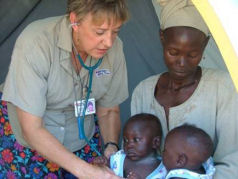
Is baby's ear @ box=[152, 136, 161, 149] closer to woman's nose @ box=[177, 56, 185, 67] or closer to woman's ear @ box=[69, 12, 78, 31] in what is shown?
woman's nose @ box=[177, 56, 185, 67]

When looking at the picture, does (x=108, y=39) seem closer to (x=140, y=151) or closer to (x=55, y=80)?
(x=55, y=80)

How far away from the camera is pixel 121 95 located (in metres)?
2.54

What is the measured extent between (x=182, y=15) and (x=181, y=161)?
24.7 inches

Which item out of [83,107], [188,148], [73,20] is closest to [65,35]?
[73,20]

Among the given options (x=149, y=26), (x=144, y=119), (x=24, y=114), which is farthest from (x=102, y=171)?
(x=149, y=26)

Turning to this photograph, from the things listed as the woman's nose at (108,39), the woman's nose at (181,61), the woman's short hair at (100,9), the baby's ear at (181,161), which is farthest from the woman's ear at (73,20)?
the baby's ear at (181,161)

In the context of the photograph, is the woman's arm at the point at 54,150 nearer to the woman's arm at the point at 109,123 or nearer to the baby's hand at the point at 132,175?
the baby's hand at the point at 132,175

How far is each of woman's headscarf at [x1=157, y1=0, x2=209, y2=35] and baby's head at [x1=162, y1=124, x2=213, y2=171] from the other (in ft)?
1.47

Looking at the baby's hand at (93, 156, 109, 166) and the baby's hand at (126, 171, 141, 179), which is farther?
the baby's hand at (93, 156, 109, 166)

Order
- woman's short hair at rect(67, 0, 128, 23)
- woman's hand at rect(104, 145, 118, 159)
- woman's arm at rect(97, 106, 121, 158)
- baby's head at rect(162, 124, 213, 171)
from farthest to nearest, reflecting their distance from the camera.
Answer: woman's arm at rect(97, 106, 121, 158)
woman's hand at rect(104, 145, 118, 159)
woman's short hair at rect(67, 0, 128, 23)
baby's head at rect(162, 124, 213, 171)

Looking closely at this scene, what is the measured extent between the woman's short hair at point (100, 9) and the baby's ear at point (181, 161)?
661 mm

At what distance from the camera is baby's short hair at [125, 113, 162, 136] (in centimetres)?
210

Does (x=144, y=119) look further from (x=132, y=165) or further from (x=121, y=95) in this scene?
(x=121, y=95)

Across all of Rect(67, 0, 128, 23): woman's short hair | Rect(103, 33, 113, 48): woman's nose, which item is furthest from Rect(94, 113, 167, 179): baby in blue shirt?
Rect(67, 0, 128, 23): woman's short hair
